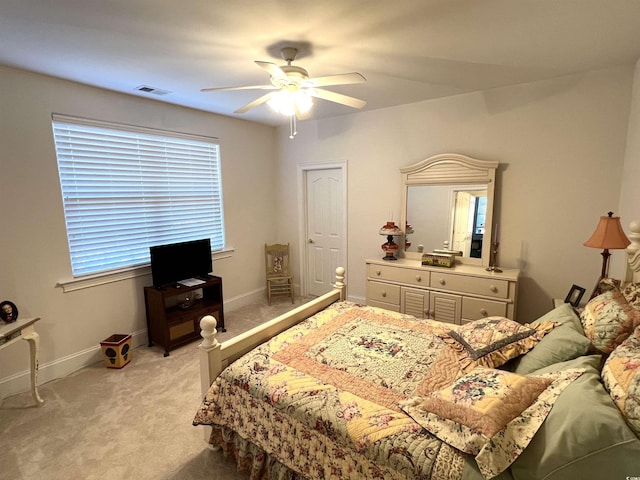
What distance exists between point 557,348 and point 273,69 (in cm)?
210

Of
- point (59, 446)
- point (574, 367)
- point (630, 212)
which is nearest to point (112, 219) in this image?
point (59, 446)

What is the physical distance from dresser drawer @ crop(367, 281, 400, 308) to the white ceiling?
207 cm

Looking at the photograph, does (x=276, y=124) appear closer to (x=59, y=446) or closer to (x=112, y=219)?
(x=112, y=219)

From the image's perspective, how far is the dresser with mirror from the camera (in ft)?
10.1

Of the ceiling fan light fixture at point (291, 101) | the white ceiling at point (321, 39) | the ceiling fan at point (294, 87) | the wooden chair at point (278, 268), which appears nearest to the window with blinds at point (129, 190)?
the white ceiling at point (321, 39)

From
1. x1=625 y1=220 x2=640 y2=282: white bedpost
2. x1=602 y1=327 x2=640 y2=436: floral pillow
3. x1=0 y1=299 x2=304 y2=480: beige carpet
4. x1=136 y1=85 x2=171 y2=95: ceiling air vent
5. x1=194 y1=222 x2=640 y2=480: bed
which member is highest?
x1=136 y1=85 x2=171 y2=95: ceiling air vent

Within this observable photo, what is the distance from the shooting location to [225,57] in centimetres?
231

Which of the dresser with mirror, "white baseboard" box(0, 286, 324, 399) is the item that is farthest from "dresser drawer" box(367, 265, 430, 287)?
"white baseboard" box(0, 286, 324, 399)

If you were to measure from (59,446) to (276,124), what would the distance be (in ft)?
13.5

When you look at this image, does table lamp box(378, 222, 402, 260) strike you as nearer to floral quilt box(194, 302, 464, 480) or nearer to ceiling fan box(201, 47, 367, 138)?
floral quilt box(194, 302, 464, 480)

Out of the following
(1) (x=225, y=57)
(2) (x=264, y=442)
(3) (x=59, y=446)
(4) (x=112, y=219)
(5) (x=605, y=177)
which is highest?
(1) (x=225, y=57)

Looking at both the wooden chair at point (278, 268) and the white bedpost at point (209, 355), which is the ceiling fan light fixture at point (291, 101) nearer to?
the white bedpost at point (209, 355)

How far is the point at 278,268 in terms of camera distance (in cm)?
477

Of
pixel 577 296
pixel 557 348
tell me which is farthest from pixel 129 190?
pixel 577 296
